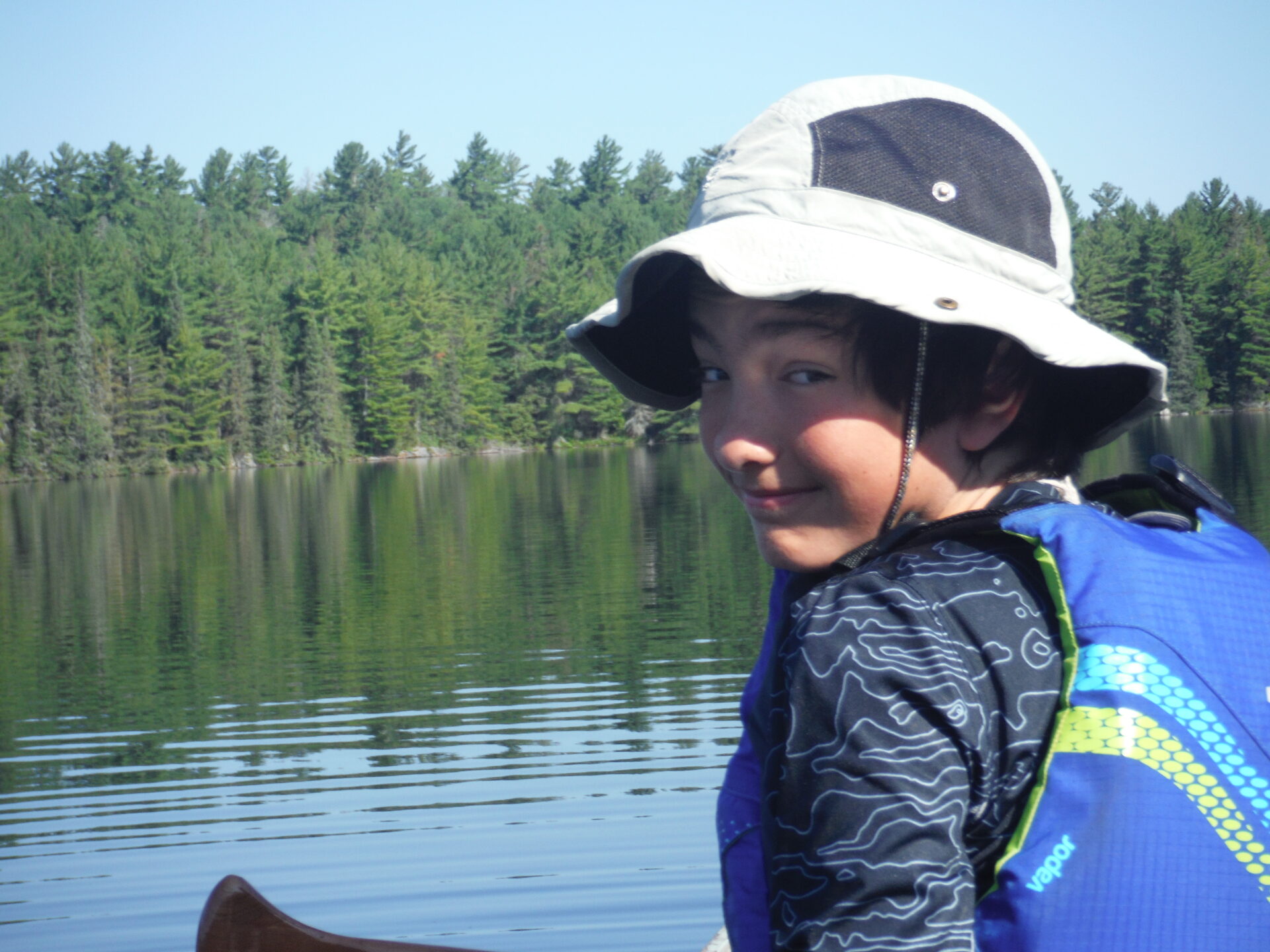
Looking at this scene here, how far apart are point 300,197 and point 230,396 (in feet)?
142

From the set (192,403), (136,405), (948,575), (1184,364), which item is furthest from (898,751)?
(1184,364)

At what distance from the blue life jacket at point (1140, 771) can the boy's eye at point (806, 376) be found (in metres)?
0.19

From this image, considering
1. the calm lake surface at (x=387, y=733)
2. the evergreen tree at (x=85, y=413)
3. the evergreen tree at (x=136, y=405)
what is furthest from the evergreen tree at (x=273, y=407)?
the calm lake surface at (x=387, y=733)

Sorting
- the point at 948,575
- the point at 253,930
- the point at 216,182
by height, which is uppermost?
the point at 216,182

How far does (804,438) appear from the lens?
40.2 inches

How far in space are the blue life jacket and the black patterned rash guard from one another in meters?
0.02

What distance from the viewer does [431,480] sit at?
45.0m

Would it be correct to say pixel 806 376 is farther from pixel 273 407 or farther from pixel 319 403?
pixel 319 403

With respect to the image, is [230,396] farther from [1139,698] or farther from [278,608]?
[1139,698]

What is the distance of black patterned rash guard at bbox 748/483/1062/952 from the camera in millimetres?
793

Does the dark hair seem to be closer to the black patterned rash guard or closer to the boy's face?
the boy's face

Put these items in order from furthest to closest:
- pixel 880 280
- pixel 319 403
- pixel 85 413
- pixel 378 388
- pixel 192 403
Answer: pixel 378 388 < pixel 319 403 < pixel 192 403 < pixel 85 413 < pixel 880 280

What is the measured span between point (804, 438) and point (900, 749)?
29 cm

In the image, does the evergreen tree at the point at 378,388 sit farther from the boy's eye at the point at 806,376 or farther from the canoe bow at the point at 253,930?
the boy's eye at the point at 806,376
